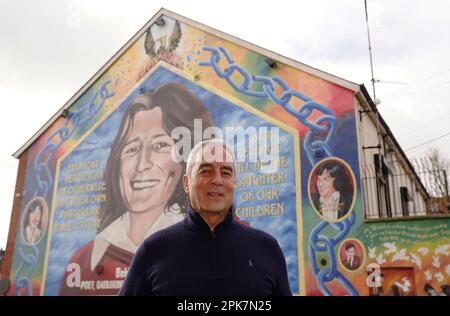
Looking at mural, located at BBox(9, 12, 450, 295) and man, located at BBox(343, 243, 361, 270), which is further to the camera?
mural, located at BBox(9, 12, 450, 295)

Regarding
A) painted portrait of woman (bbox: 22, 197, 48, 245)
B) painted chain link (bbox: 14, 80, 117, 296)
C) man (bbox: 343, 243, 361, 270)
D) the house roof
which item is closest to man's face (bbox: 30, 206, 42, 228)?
painted portrait of woman (bbox: 22, 197, 48, 245)

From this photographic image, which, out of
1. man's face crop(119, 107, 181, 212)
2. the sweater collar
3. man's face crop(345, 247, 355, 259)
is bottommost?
the sweater collar

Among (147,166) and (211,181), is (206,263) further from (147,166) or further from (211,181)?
(147,166)

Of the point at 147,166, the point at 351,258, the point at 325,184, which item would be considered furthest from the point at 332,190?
the point at 147,166

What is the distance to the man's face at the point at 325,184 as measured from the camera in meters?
11.5

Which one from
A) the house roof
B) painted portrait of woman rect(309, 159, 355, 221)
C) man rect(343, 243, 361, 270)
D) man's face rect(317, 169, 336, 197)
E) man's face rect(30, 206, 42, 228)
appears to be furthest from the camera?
man's face rect(30, 206, 42, 228)

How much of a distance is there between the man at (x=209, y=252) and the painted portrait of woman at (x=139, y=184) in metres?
11.2

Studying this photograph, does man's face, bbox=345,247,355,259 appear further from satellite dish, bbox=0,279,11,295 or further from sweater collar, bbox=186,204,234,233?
satellite dish, bbox=0,279,11,295

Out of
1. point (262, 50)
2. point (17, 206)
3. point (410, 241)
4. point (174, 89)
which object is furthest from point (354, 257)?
point (17, 206)

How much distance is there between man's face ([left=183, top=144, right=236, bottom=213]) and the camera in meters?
2.23

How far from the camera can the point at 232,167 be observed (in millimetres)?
2336

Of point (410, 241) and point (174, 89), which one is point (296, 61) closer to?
point (174, 89)

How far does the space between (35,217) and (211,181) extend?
1630 centimetres

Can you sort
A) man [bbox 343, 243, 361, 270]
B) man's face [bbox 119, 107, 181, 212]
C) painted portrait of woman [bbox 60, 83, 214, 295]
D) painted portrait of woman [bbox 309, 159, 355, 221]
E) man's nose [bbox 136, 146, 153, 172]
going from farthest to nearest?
1. man's nose [bbox 136, 146, 153, 172]
2. man's face [bbox 119, 107, 181, 212]
3. painted portrait of woman [bbox 60, 83, 214, 295]
4. painted portrait of woman [bbox 309, 159, 355, 221]
5. man [bbox 343, 243, 361, 270]
